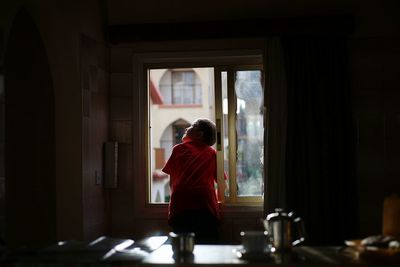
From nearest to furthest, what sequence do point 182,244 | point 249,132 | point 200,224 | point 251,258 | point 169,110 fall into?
point 251,258
point 182,244
point 200,224
point 249,132
point 169,110

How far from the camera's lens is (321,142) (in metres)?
3.98

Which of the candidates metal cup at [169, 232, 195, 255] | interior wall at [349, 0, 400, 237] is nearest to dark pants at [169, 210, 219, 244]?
interior wall at [349, 0, 400, 237]

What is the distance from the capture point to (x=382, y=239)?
2131 millimetres

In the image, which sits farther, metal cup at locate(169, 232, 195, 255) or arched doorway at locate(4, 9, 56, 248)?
→ arched doorway at locate(4, 9, 56, 248)

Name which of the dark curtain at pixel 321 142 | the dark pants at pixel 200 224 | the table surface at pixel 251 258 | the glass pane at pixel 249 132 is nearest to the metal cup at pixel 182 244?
the table surface at pixel 251 258

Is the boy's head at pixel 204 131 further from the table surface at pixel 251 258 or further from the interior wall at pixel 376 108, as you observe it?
the table surface at pixel 251 258

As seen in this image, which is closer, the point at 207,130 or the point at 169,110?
the point at 207,130

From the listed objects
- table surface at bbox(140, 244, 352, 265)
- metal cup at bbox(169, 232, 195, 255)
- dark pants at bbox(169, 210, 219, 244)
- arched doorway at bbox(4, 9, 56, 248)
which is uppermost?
arched doorway at bbox(4, 9, 56, 248)

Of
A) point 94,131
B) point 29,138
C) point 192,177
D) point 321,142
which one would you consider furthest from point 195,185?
point 29,138

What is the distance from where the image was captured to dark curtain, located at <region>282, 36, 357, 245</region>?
3.95 meters

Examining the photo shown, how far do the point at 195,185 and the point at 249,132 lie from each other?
658 mm

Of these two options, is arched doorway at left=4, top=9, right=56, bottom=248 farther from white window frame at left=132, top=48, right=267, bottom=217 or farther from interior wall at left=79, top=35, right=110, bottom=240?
white window frame at left=132, top=48, right=267, bottom=217

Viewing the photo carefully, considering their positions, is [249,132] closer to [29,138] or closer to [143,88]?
[143,88]

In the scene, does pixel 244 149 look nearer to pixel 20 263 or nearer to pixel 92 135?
pixel 92 135
